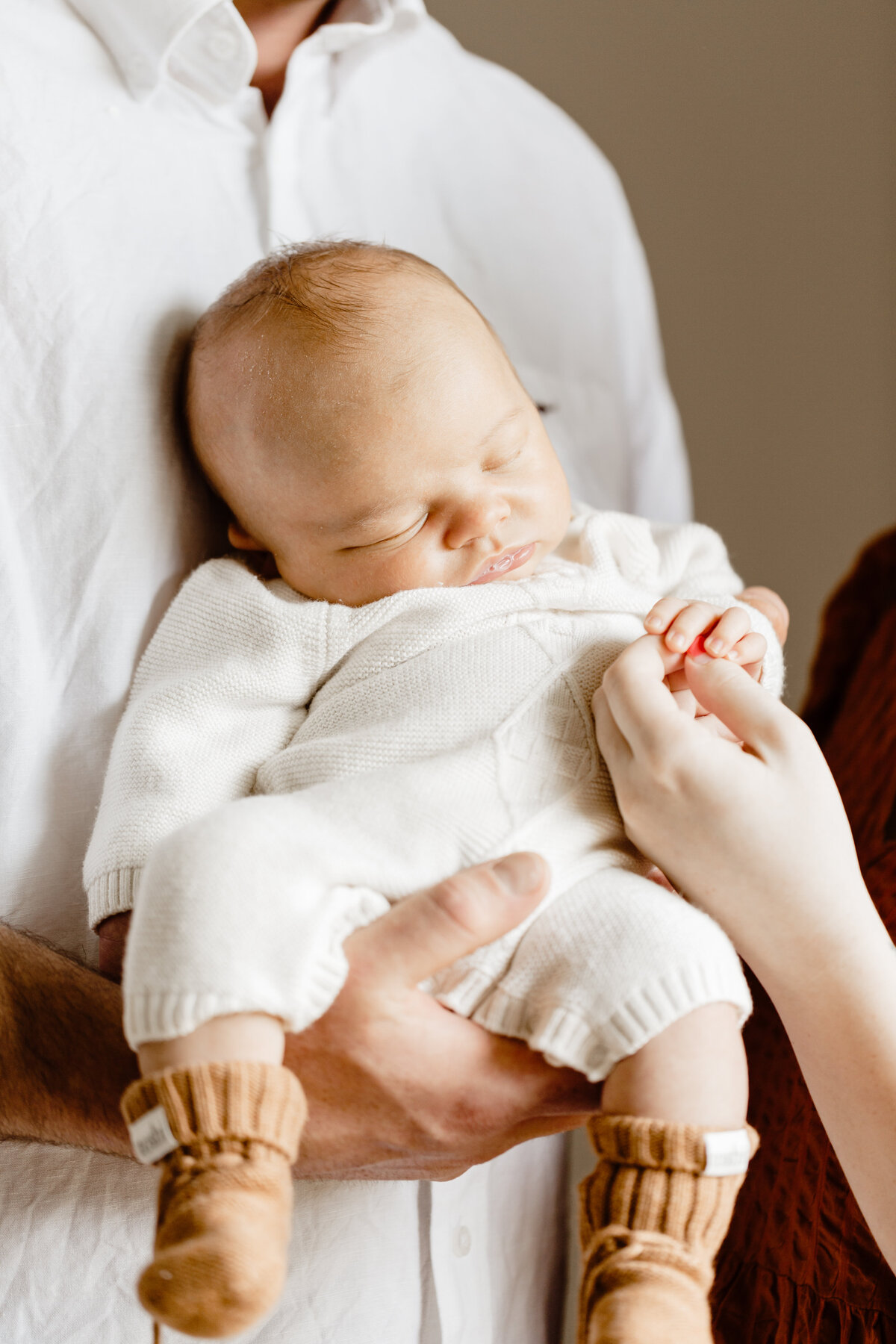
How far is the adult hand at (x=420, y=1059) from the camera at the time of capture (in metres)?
0.61

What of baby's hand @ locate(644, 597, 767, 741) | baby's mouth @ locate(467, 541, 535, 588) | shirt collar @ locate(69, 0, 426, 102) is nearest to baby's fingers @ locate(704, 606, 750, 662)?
baby's hand @ locate(644, 597, 767, 741)

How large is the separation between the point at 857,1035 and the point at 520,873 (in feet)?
0.80

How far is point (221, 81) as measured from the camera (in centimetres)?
92

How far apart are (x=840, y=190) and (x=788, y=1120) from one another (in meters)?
1.55

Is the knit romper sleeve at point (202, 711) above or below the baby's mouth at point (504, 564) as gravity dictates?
below

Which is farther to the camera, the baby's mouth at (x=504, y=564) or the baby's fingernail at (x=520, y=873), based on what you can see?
the baby's mouth at (x=504, y=564)

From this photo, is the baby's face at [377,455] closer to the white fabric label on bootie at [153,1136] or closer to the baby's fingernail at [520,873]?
the baby's fingernail at [520,873]

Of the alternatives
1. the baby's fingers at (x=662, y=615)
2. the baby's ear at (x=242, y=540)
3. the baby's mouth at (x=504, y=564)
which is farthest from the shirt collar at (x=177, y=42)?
the baby's fingers at (x=662, y=615)

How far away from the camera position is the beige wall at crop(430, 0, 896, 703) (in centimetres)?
170

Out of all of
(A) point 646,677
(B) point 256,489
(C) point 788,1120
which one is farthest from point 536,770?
(C) point 788,1120

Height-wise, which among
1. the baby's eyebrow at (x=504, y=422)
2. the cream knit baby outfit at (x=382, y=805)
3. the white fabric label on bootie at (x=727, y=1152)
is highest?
the baby's eyebrow at (x=504, y=422)

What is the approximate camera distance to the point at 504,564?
0.83m

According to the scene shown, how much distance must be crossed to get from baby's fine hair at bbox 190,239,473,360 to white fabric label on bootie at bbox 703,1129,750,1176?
602mm

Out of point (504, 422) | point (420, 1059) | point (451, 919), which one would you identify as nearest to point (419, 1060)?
point (420, 1059)
